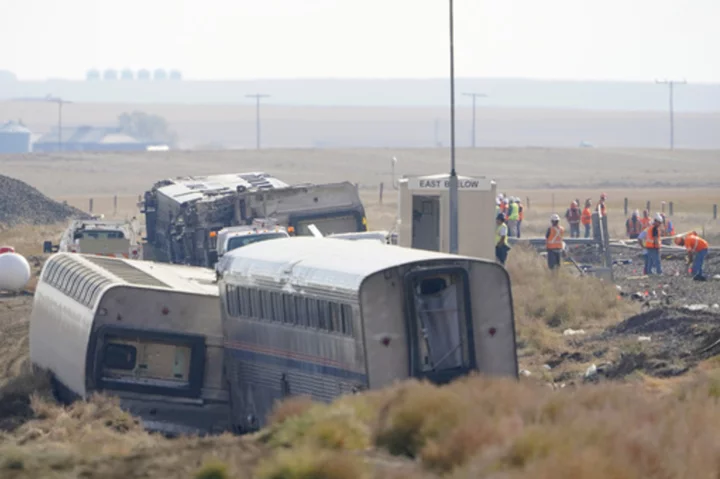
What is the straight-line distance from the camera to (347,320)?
53.9ft

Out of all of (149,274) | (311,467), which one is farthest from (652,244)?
(311,467)

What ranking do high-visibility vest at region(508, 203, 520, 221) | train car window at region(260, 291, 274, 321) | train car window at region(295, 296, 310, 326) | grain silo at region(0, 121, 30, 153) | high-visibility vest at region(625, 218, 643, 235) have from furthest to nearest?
1. grain silo at region(0, 121, 30, 153)
2. high-visibility vest at region(625, 218, 643, 235)
3. high-visibility vest at region(508, 203, 520, 221)
4. train car window at region(260, 291, 274, 321)
5. train car window at region(295, 296, 310, 326)

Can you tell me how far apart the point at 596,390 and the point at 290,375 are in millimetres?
5129

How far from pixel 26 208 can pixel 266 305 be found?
149ft

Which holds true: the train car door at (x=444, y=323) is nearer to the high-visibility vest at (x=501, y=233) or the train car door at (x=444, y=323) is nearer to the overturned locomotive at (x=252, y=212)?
the high-visibility vest at (x=501, y=233)

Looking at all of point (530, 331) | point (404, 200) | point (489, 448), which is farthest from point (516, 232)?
point (489, 448)

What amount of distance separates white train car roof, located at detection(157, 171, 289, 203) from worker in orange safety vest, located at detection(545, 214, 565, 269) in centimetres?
701

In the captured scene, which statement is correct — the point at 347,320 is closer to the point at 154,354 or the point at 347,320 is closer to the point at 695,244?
the point at 154,354

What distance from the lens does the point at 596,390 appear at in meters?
13.4

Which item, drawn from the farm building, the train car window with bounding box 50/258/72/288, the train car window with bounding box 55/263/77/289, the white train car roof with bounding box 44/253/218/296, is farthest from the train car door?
the farm building

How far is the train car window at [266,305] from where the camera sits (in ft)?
59.8

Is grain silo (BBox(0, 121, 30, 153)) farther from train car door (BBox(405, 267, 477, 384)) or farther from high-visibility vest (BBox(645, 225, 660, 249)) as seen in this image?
train car door (BBox(405, 267, 477, 384))

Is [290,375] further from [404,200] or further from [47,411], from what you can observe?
[404,200]

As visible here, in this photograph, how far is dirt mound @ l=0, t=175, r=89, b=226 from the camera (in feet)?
199
